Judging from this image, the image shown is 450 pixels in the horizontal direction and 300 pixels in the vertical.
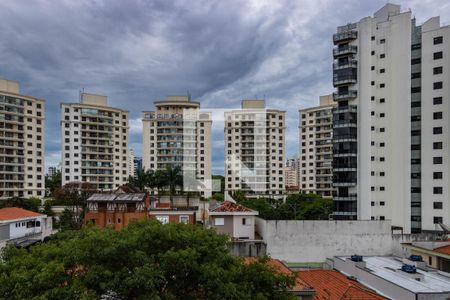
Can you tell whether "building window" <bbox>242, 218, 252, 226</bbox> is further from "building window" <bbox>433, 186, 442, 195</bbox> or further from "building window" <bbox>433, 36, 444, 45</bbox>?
"building window" <bbox>433, 36, 444, 45</bbox>

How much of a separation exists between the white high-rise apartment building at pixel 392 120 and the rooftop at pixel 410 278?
77.5 feet

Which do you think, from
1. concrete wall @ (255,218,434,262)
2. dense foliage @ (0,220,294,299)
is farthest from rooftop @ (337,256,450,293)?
dense foliage @ (0,220,294,299)

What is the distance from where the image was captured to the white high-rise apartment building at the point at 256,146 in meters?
81.2

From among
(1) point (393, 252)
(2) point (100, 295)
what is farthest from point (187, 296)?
(1) point (393, 252)

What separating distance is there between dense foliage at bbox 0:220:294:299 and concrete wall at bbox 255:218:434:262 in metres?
16.2

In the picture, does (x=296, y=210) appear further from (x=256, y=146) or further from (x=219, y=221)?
(x=219, y=221)

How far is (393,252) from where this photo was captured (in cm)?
2678

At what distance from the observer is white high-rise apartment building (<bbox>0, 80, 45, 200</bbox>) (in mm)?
64438

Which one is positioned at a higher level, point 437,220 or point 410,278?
point 410,278

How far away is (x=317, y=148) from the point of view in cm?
8269

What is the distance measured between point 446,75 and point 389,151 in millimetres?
12097

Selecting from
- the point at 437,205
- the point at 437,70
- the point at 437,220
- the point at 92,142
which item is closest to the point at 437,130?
the point at 437,70

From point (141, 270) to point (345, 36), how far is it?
48011 millimetres

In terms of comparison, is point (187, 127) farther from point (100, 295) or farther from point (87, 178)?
point (100, 295)
